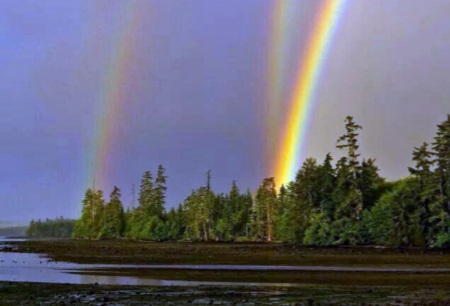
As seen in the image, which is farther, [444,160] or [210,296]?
[444,160]

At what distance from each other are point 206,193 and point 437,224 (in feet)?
283

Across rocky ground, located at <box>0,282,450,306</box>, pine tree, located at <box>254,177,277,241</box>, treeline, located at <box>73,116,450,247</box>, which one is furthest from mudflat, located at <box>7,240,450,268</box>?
pine tree, located at <box>254,177,277,241</box>

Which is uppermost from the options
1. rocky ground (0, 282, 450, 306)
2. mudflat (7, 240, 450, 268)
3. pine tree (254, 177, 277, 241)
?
pine tree (254, 177, 277, 241)

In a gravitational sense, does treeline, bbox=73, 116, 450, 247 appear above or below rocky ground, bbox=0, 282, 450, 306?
above

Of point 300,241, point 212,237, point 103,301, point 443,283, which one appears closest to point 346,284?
point 443,283

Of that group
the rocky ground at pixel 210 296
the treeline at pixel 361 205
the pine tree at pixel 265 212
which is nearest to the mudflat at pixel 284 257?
the treeline at pixel 361 205

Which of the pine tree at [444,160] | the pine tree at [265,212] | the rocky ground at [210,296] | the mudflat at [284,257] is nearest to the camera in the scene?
the rocky ground at [210,296]

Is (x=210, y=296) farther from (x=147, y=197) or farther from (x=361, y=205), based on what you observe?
(x=147, y=197)

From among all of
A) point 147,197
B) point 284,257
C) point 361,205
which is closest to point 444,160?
point 361,205

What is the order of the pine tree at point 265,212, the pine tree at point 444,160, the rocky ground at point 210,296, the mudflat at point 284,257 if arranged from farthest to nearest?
the pine tree at point 265,212, the pine tree at point 444,160, the mudflat at point 284,257, the rocky ground at point 210,296

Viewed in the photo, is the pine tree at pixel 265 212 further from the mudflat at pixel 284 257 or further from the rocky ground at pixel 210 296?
the rocky ground at pixel 210 296

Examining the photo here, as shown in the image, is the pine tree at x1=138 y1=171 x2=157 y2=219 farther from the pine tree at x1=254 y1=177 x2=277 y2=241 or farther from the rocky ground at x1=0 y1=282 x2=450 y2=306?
the rocky ground at x1=0 y1=282 x2=450 y2=306

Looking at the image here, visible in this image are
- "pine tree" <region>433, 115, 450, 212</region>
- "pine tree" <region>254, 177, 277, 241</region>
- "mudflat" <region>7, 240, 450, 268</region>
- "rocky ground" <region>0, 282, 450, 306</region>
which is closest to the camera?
"rocky ground" <region>0, 282, 450, 306</region>

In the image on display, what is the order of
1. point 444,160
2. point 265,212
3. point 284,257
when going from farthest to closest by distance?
point 265,212 < point 444,160 < point 284,257
